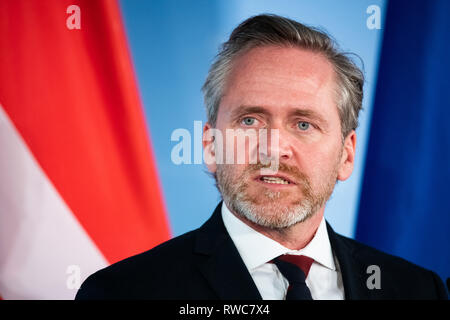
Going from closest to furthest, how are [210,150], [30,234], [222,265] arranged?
[222,265] < [210,150] < [30,234]

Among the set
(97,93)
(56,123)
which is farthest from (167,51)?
(56,123)

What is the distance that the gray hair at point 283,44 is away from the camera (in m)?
1.80

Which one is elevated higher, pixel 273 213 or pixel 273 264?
pixel 273 213

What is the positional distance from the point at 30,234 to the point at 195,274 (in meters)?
0.86

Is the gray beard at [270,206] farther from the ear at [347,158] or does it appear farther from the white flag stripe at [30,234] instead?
the white flag stripe at [30,234]

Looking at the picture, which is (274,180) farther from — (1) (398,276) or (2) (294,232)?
(1) (398,276)

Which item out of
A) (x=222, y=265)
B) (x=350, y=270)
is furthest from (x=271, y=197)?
(x=350, y=270)

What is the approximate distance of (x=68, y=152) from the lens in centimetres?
217

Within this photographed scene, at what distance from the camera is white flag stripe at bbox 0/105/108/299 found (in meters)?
2.11

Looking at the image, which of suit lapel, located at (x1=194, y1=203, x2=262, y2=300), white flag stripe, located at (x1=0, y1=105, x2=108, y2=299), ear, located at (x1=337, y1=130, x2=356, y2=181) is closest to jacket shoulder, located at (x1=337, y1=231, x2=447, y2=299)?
ear, located at (x1=337, y1=130, x2=356, y2=181)

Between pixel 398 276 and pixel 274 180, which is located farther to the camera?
pixel 398 276

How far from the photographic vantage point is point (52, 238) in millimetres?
2119

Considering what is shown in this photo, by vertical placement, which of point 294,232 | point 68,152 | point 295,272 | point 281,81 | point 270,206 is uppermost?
point 281,81
